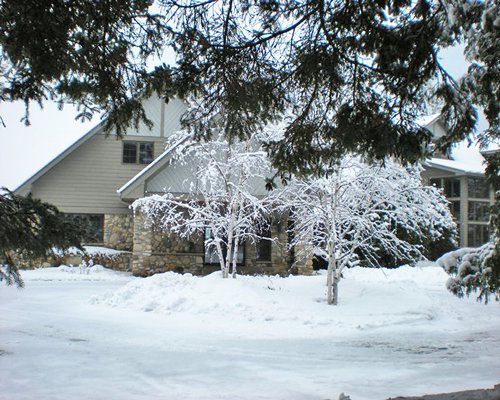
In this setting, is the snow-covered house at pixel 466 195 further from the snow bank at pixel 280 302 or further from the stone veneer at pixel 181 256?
the snow bank at pixel 280 302

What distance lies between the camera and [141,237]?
19.8 meters

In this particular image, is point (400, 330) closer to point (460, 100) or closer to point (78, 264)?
point (460, 100)

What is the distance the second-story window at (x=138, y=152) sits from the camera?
22516 mm

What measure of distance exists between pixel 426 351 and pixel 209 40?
587 centimetres

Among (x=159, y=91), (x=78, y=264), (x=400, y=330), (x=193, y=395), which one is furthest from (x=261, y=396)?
(x=78, y=264)

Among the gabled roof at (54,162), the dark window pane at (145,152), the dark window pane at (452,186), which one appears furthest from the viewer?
the dark window pane at (452,186)

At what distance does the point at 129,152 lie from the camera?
74.0 feet

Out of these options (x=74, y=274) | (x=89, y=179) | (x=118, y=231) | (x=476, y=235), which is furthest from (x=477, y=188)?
(x=74, y=274)

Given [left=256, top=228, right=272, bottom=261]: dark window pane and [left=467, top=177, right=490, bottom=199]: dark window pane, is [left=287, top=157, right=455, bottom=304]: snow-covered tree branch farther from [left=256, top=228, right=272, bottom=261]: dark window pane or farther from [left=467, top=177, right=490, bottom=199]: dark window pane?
[left=467, top=177, right=490, bottom=199]: dark window pane

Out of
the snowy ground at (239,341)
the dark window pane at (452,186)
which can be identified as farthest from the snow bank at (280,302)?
the dark window pane at (452,186)

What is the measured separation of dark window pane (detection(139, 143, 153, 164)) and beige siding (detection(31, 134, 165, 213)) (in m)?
0.35

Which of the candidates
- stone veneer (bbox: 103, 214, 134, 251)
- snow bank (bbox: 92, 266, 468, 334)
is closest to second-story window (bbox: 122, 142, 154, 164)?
stone veneer (bbox: 103, 214, 134, 251)

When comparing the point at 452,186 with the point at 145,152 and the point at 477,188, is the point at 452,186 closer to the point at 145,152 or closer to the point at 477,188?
the point at 477,188

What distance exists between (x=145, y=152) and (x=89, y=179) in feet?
8.38
